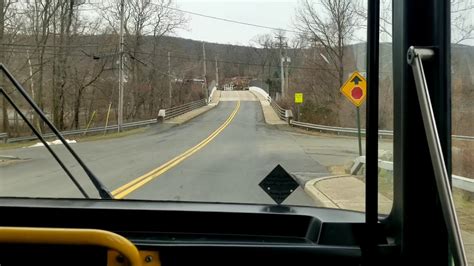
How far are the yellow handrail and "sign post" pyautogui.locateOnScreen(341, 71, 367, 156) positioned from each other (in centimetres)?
93

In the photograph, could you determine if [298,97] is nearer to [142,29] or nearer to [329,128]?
[329,128]

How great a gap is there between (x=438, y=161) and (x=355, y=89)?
1.93ft

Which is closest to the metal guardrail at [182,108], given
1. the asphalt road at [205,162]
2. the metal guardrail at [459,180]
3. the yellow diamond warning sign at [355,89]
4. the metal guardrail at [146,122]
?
the metal guardrail at [146,122]

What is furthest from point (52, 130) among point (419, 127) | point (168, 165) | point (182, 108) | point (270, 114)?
point (168, 165)

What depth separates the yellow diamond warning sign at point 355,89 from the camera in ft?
5.82

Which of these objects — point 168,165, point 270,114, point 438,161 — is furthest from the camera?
point 168,165

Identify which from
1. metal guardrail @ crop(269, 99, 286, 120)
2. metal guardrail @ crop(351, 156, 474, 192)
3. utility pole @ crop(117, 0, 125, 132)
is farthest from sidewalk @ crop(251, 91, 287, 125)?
metal guardrail @ crop(351, 156, 474, 192)

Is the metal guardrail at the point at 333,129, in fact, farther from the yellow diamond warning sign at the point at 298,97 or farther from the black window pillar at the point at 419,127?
the yellow diamond warning sign at the point at 298,97

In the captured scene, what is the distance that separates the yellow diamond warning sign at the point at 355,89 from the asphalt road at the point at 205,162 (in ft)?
2.74

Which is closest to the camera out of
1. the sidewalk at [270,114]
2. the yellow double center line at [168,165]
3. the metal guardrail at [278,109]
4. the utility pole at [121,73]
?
the utility pole at [121,73]

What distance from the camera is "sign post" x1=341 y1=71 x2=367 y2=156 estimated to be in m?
1.78

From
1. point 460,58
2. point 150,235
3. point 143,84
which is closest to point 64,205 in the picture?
point 150,235

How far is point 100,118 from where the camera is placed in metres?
2.53

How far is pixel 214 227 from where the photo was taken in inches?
80.9
